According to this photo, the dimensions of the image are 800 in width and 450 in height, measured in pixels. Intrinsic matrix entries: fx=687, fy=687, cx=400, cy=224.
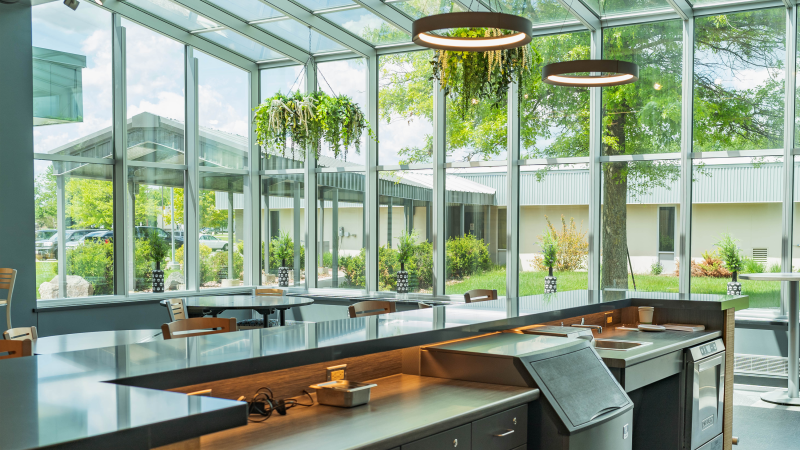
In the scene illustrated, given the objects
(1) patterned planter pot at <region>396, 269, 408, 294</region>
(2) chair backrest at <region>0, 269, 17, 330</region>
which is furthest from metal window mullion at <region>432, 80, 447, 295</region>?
(2) chair backrest at <region>0, 269, 17, 330</region>

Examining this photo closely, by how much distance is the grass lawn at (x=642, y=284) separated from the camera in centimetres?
768

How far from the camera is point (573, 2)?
798cm

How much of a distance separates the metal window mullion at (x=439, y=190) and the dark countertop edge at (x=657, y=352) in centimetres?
491

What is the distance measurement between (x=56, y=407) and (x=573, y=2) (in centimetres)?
757

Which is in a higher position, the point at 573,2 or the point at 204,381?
the point at 573,2

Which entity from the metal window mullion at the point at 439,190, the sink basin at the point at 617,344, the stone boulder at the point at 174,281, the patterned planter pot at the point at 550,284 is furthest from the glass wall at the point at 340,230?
the sink basin at the point at 617,344

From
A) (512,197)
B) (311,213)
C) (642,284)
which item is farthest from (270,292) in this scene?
(642,284)

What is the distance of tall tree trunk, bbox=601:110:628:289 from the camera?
8.34m

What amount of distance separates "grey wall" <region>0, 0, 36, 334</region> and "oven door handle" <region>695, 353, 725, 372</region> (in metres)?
7.01

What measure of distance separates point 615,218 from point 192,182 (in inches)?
231

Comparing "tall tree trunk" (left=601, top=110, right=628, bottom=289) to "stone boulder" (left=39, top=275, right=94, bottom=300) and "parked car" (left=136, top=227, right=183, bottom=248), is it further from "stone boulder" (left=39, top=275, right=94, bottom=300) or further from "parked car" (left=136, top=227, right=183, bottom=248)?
"stone boulder" (left=39, top=275, right=94, bottom=300)

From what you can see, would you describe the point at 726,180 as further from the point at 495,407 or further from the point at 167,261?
the point at 167,261

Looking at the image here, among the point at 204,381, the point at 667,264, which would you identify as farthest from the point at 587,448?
the point at 667,264

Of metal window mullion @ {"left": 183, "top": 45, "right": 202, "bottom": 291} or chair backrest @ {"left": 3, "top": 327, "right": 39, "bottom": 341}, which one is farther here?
metal window mullion @ {"left": 183, "top": 45, "right": 202, "bottom": 291}
